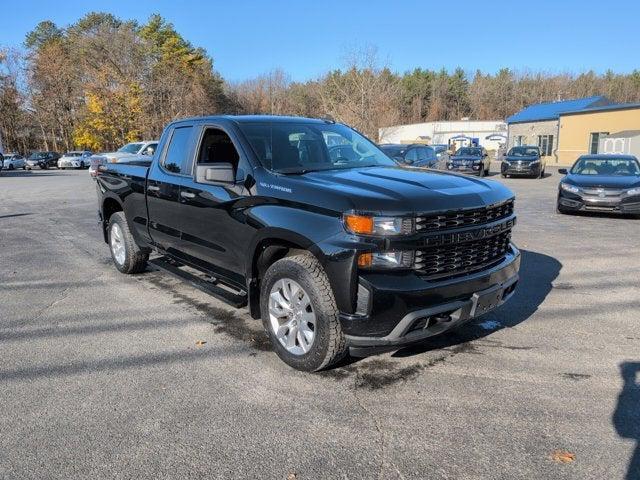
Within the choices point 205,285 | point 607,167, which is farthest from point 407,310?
point 607,167

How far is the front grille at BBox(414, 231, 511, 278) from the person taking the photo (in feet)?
11.4

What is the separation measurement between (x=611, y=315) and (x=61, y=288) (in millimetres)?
6135

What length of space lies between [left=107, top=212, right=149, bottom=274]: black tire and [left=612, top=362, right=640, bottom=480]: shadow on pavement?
5240 millimetres

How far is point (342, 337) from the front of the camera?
11.6ft

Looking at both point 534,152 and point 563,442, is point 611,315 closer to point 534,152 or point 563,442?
point 563,442

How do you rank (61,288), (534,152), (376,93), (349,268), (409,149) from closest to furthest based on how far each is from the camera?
(349,268) < (61,288) < (409,149) < (534,152) < (376,93)

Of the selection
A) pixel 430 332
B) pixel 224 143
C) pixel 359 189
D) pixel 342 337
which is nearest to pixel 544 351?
pixel 430 332

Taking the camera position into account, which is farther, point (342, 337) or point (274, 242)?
point (274, 242)

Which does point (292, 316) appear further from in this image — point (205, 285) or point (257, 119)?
point (257, 119)

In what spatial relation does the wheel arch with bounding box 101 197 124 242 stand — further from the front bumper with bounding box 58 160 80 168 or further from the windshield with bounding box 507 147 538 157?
the front bumper with bounding box 58 160 80 168

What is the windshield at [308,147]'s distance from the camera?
4383 millimetres

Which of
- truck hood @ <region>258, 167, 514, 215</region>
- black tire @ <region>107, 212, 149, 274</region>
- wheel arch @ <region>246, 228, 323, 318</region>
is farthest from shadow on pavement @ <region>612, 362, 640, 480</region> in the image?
black tire @ <region>107, 212, 149, 274</region>

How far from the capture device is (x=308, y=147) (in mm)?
4730

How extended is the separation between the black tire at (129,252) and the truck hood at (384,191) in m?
3.06
